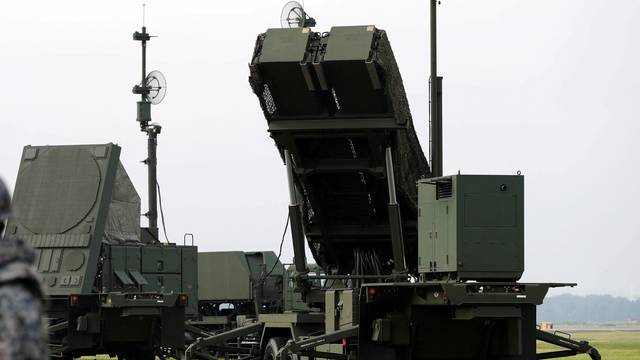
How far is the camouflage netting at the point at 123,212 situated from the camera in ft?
72.6

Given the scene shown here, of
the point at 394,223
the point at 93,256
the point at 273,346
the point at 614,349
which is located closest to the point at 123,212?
the point at 93,256

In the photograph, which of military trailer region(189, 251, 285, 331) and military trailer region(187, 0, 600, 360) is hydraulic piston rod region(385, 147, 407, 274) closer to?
military trailer region(187, 0, 600, 360)

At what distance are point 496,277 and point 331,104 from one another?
3.65m

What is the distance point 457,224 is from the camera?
14789 mm

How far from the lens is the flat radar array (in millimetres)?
31672

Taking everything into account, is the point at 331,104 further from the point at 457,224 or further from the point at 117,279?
the point at 117,279

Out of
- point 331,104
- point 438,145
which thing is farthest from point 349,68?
point 438,145

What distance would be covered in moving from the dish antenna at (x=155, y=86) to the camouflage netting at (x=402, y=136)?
49.5 feet

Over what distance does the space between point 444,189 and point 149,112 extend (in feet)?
60.2

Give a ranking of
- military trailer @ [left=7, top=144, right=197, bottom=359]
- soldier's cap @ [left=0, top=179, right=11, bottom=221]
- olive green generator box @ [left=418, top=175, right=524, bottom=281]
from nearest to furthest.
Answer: soldier's cap @ [left=0, top=179, right=11, bottom=221] < olive green generator box @ [left=418, top=175, right=524, bottom=281] < military trailer @ [left=7, top=144, right=197, bottom=359]

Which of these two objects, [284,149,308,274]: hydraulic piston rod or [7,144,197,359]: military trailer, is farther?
[7,144,197,359]: military trailer

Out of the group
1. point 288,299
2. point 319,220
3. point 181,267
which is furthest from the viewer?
point 288,299

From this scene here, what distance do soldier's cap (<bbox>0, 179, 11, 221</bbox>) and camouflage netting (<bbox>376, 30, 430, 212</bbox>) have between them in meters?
13.5

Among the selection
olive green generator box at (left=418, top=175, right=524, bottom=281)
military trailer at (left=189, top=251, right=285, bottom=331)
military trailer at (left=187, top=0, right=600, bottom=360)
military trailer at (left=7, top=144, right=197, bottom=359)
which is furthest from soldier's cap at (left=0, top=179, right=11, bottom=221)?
military trailer at (left=189, top=251, right=285, bottom=331)
